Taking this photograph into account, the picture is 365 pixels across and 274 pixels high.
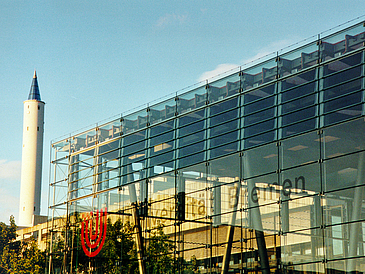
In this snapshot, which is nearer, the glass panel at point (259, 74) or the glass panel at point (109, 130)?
the glass panel at point (259, 74)

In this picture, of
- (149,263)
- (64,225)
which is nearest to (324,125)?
(149,263)

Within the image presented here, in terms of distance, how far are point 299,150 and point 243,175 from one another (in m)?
3.95

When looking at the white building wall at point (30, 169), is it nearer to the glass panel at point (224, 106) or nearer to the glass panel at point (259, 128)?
the glass panel at point (224, 106)

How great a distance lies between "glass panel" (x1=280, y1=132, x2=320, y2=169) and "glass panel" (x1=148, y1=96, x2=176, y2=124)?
9.63 m

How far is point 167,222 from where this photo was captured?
3484 cm

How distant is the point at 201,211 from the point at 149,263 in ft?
18.6

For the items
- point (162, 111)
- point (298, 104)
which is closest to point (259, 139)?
point (298, 104)

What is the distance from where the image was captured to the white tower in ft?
317

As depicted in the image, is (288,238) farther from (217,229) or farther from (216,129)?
(216,129)

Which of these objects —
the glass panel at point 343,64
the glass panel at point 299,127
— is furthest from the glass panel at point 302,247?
the glass panel at point 343,64

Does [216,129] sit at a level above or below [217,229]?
above

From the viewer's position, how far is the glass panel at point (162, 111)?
118 ft

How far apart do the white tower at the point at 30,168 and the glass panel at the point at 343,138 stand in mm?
77120

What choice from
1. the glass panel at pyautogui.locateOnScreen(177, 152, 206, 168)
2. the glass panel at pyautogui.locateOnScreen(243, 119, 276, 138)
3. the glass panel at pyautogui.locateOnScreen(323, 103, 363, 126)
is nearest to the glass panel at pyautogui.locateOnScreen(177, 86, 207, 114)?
the glass panel at pyautogui.locateOnScreen(177, 152, 206, 168)
